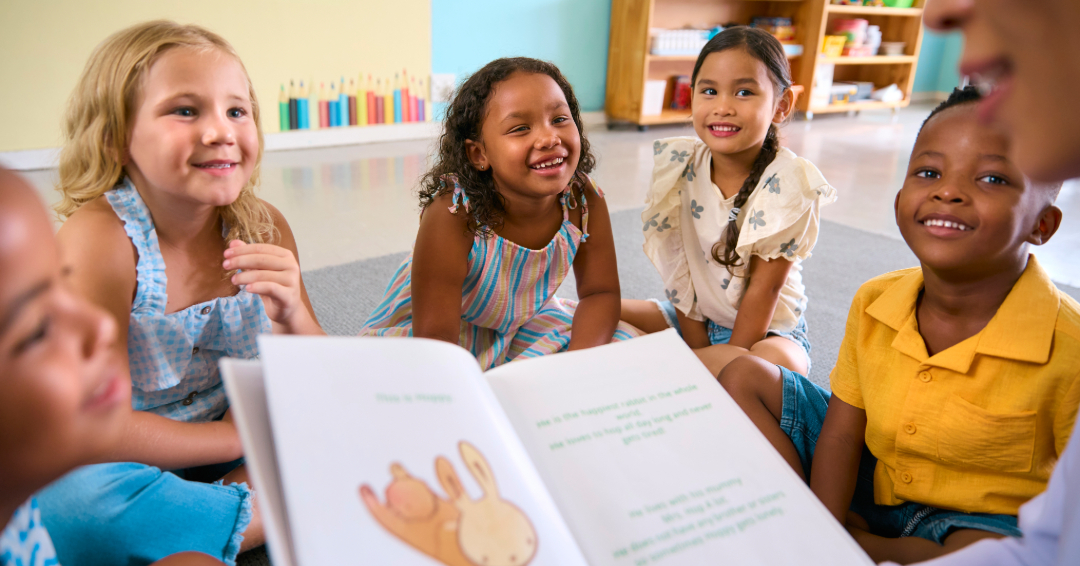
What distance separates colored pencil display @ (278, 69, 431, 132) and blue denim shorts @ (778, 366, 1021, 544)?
8.70 feet

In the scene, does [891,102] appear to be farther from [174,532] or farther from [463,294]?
[174,532]

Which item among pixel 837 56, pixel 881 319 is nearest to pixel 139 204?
pixel 881 319

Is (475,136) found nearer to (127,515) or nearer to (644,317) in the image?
(644,317)

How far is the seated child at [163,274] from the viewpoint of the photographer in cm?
70

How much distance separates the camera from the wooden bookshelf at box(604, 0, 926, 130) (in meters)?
3.70

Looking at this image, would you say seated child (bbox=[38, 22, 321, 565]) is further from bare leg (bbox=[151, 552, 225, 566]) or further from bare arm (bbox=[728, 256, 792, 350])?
bare arm (bbox=[728, 256, 792, 350])

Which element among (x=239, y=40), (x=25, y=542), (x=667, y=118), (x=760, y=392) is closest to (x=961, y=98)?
(x=760, y=392)

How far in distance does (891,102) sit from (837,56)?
650 millimetres

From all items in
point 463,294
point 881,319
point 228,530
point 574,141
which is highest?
point 574,141

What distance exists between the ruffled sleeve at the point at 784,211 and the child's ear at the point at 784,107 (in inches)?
4.0

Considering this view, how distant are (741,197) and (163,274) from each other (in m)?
0.87

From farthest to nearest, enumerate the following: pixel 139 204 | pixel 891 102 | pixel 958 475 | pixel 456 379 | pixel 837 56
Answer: pixel 891 102, pixel 837 56, pixel 139 204, pixel 958 475, pixel 456 379

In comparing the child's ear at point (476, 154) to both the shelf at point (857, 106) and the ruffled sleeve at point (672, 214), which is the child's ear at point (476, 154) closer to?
the ruffled sleeve at point (672, 214)

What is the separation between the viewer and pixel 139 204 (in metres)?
0.79
